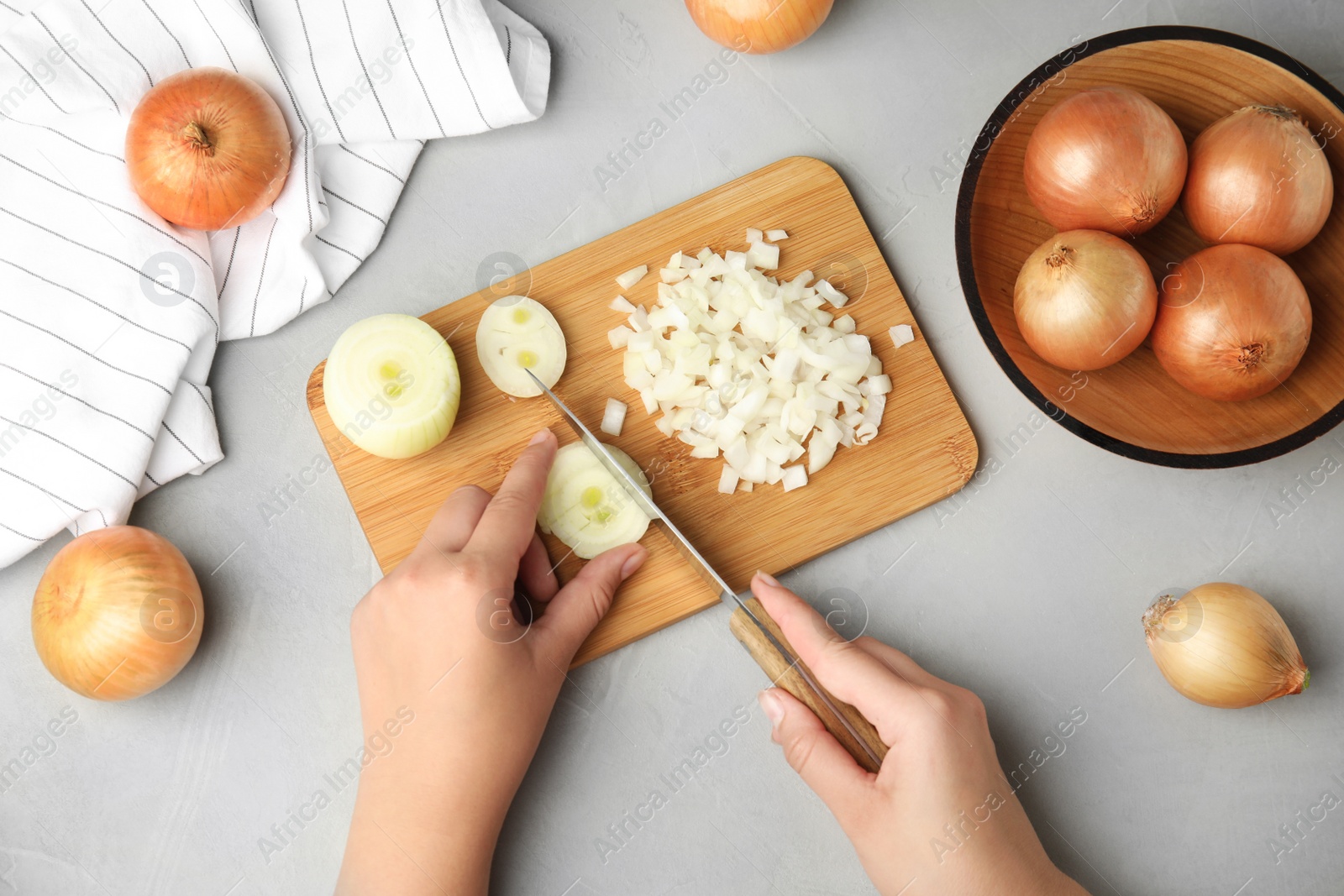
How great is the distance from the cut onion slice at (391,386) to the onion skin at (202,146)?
261 mm

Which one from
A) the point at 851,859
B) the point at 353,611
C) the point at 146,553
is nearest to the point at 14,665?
the point at 146,553

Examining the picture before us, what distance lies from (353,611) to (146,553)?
28cm

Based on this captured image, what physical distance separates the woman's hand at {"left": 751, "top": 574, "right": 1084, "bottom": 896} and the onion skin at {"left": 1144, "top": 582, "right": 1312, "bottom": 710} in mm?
301

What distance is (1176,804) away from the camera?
127 centimetres

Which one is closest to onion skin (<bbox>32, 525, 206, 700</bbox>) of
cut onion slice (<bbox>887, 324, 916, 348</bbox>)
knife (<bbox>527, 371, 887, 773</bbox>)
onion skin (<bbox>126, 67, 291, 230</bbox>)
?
onion skin (<bbox>126, 67, 291, 230</bbox>)

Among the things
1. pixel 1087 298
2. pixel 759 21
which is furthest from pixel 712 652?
pixel 759 21

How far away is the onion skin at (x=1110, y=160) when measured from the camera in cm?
107

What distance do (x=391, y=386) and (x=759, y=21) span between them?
742mm

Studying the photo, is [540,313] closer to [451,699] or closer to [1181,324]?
[451,699]

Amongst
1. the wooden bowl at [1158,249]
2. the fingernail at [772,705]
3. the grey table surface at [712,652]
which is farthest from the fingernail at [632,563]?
the wooden bowl at [1158,249]

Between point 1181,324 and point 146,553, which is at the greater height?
point 146,553

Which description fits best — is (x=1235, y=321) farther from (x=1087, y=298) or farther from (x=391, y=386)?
(x=391, y=386)

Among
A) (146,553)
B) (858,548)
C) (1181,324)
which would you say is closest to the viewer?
(1181,324)

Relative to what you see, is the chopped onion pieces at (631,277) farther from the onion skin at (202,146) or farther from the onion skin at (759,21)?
the onion skin at (202,146)
